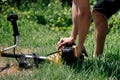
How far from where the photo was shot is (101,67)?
4.10 m

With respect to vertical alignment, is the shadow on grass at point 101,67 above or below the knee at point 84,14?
below

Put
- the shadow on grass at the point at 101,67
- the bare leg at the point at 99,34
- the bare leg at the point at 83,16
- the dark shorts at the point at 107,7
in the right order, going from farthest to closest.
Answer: the bare leg at the point at 99,34, the dark shorts at the point at 107,7, the shadow on grass at the point at 101,67, the bare leg at the point at 83,16

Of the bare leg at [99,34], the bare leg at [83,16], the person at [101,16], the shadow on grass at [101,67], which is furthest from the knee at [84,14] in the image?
the bare leg at [99,34]

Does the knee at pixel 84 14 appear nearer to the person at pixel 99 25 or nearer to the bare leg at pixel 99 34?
the person at pixel 99 25

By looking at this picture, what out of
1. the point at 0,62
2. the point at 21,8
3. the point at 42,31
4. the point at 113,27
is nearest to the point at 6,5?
the point at 21,8

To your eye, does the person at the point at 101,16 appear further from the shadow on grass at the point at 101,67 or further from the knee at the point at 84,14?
the knee at the point at 84,14

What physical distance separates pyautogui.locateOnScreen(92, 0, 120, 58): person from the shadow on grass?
12.2 inches

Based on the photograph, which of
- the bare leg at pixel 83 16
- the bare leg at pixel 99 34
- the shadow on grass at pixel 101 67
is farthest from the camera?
the bare leg at pixel 99 34

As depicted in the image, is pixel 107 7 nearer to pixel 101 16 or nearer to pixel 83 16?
pixel 101 16

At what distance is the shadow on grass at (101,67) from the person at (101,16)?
1.01ft

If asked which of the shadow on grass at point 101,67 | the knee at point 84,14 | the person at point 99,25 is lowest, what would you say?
the shadow on grass at point 101,67

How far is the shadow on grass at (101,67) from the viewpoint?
13.2 ft

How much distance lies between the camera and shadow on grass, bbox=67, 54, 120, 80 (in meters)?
4.03

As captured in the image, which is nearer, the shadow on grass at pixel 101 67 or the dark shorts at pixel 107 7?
the shadow on grass at pixel 101 67
